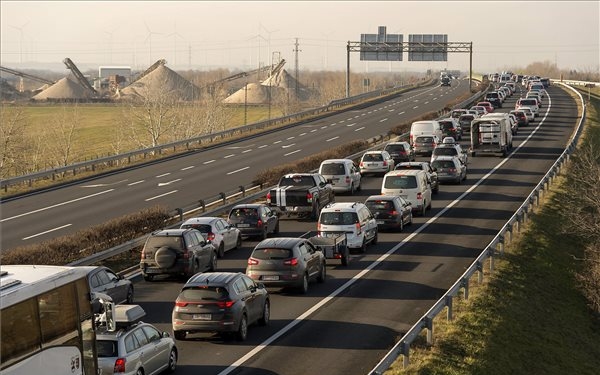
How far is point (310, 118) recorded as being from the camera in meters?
97.2

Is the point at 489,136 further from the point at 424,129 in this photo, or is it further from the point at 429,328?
the point at 429,328

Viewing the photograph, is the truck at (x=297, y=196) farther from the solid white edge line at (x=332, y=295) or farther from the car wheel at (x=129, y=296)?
the car wheel at (x=129, y=296)

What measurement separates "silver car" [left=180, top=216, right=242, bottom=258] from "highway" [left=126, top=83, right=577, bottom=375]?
1.75 feet

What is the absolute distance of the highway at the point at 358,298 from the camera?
21094 mm

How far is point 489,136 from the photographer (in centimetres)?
6350

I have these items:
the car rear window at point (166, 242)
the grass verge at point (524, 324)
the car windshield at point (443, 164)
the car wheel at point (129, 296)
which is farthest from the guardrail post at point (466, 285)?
the car windshield at point (443, 164)

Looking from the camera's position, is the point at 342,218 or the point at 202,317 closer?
the point at 202,317

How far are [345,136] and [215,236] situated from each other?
46422mm

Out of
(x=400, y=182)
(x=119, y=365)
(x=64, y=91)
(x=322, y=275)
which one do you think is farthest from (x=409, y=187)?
(x=64, y=91)

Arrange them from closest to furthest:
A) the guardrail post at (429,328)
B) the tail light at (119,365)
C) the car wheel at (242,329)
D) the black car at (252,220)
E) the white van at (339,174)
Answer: the tail light at (119,365) < the guardrail post at (429,328) < the car wheel at (242,329) < the black car at (252,220) < the white van at (339,174)

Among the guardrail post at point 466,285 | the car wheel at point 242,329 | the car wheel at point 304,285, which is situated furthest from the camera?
the car wheel at point 304,285

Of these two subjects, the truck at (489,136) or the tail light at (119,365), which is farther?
the truck at (489,136)

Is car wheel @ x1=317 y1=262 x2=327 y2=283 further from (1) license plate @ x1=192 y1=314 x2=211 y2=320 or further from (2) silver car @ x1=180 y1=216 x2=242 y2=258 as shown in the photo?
(1) license plate @ x1=192 y1=314 x2=211 y2=320

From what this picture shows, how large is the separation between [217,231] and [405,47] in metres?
91.2
